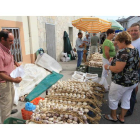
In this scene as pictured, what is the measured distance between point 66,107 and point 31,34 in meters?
4.11

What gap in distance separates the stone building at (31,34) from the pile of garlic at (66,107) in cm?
286

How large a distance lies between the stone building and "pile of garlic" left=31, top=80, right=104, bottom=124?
286 centimetres

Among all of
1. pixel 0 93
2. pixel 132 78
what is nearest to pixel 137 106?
pixel 132 78

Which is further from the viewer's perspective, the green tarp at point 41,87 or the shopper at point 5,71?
the green tarp at point 41,87

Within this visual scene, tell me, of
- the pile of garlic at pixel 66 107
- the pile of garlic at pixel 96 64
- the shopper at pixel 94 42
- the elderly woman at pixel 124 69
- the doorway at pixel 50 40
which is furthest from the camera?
the shopper at pixel 94 42

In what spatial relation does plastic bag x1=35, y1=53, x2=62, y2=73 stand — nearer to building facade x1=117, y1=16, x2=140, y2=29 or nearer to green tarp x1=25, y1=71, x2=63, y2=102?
green tarp x1=25, y1=71, x2=63, y2=102

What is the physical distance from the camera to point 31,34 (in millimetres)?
5195

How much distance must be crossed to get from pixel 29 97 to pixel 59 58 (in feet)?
18.4

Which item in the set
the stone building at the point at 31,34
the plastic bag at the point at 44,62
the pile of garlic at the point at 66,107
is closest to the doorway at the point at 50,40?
the stone building at the point at 31,34

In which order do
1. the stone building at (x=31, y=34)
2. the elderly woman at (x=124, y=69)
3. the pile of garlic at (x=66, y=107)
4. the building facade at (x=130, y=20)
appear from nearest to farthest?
the pile of garlic at (x=66, y=107) → the elderly woman at (x=124, y=69) → the stone building at (x=31, y=34) → the building facade at (x=130, y=20)

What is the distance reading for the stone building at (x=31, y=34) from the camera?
4383mm

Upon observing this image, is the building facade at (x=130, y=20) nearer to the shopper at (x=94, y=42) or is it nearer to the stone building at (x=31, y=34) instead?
the shopper at (x=94, y=42)

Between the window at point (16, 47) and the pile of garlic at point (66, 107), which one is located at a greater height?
the window at point (16, 47)

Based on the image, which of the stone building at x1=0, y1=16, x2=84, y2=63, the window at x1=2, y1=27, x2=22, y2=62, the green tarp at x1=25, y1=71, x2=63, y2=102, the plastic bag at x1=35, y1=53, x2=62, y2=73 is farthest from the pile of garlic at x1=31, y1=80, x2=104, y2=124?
the plastic bag at x1=35, y1=53, x2=62, y2=73
